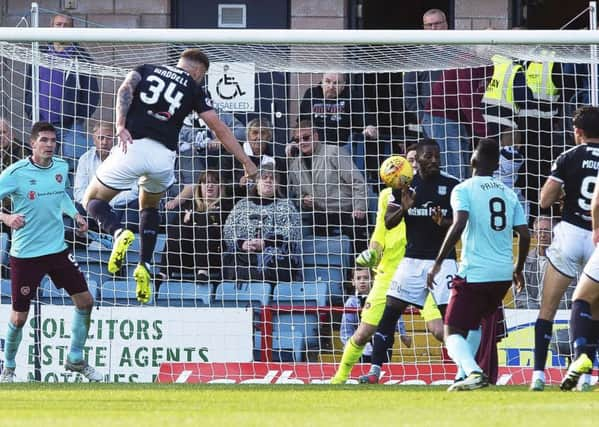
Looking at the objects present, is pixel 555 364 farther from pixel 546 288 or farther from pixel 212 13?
pixel 212 13

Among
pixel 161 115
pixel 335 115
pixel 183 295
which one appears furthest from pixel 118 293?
pixel 161 115

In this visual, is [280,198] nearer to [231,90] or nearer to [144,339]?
[231,90]

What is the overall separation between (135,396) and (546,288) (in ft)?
10.9

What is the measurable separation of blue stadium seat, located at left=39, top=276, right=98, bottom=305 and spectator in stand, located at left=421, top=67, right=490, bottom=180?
3.70 meters

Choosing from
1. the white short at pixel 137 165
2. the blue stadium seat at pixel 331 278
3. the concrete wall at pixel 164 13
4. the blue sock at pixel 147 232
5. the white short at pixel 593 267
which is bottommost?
the blue stadium seat at pixel 331 278

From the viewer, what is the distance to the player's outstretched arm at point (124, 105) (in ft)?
40.5

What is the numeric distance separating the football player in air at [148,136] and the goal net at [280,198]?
1713 mm

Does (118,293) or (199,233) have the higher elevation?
(199,233)

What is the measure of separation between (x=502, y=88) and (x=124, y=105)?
4.69 meters

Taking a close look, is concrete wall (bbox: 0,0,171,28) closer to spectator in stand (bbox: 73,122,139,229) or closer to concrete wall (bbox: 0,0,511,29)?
concrete wall (bbox: 0,0,511,29)

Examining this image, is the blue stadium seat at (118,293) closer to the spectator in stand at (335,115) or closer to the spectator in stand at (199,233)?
the spectator in stand at (199,233)

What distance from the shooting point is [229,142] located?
41.9ft

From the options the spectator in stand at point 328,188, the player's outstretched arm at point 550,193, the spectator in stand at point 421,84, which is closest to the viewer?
the player's outstretched arm at point 550,193

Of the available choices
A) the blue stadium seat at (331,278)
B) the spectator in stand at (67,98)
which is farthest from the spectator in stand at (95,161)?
the blue stadium seat at (331,278)
